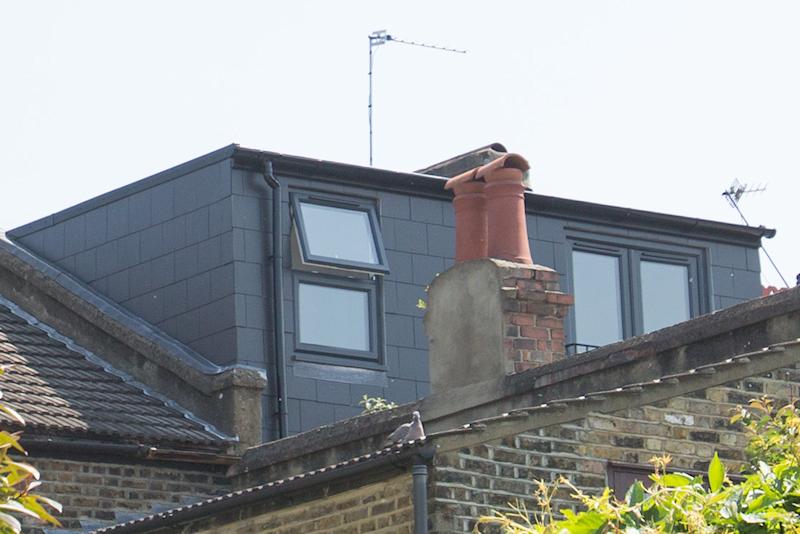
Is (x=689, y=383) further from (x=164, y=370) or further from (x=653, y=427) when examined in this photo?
(x=164, y=370)

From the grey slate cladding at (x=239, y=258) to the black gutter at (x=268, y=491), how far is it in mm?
5302

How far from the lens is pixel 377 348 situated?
22625 millimetres

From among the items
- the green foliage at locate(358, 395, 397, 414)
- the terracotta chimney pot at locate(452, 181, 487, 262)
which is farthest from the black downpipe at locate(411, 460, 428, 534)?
the green foliage at locate(358, 395, 397, 414)

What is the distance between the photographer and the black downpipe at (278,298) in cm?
2141

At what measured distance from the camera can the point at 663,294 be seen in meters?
25.1

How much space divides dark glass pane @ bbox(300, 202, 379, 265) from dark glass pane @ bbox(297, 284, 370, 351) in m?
0.40

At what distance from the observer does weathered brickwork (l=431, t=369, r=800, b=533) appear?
535 inches

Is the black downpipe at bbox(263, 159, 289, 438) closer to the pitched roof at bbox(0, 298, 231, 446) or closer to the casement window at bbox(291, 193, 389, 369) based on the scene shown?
the casement window at bbox(291, 193, 389, 369)

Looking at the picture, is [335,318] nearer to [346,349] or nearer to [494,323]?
[346,349]

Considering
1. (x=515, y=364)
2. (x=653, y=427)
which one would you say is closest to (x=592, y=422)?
(x=653, y=427)

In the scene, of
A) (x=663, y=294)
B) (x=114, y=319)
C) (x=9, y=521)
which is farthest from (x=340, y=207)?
(x=9, y=521)

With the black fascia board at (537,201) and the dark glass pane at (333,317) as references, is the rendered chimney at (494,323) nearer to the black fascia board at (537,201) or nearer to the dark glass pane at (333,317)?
the dark glass pane at (333,317)

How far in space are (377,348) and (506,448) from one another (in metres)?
8.82

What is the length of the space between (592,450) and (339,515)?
6.17 ft
